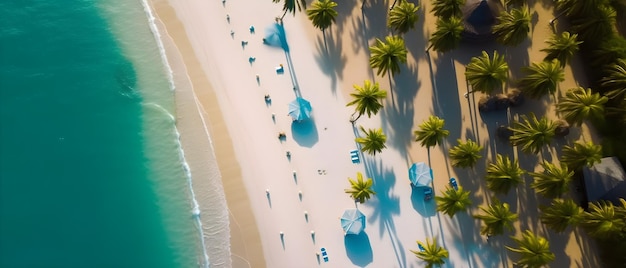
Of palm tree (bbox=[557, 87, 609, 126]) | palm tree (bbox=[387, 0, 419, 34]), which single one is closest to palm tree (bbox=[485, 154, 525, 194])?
palm tree (bbox=[557, 87, 609, 126])

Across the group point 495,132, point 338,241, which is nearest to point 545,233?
point 495,132

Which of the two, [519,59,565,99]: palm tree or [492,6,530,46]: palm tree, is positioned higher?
[492,6,530,46]: palm tree

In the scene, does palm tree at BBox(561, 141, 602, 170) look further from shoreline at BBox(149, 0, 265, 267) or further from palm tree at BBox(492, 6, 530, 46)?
shoreline at BBox(149, 0, 265, 267)

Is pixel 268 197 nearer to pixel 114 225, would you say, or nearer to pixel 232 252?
pixel 232 252

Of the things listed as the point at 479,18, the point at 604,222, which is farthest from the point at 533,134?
the point at 479,18

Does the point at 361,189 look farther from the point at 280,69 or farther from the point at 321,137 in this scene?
the point at 280,69
